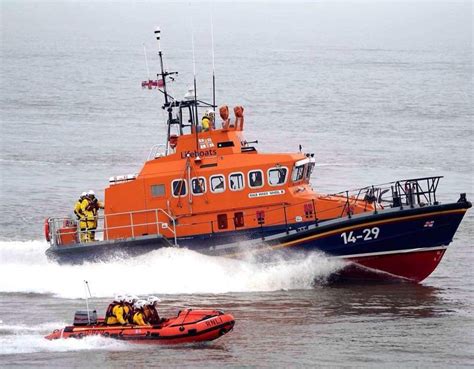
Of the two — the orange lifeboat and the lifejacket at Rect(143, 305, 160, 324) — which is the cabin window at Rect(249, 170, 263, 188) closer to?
the orange lifeboat

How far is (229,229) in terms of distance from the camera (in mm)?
22422

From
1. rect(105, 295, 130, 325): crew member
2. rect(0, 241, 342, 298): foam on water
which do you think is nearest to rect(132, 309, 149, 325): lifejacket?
rect(105, 295, 130, 325): crew member

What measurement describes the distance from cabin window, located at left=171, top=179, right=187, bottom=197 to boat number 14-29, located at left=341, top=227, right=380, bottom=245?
3129 millimetres

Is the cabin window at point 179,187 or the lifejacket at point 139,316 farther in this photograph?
the cabin window at point 179,187

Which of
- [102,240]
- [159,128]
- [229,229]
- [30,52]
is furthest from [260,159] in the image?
[30,52]

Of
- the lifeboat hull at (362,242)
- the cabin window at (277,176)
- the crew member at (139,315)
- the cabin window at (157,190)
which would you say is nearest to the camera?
the crew member at (139,315)

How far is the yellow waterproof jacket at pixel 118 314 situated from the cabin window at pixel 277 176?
4956 mm

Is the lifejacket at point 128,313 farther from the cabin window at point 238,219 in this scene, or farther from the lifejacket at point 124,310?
the cabin window at point 238,219

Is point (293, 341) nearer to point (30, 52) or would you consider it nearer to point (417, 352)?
point (417, 352)

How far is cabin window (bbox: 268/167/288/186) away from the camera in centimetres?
2228

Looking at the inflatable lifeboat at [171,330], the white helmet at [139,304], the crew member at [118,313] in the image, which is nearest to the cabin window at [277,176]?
the inflatable lifeboat at [171,330]

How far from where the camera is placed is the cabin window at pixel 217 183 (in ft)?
73.5

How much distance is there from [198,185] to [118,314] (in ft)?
15.3

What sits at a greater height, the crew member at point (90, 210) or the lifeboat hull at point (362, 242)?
the crew member at point (90, 210)
